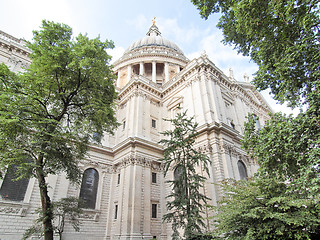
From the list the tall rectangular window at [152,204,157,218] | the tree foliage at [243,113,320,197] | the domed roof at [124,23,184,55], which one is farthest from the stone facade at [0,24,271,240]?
the domed roof at [124,23,184,55]

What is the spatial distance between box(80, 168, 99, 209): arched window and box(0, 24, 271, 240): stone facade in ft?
0.42

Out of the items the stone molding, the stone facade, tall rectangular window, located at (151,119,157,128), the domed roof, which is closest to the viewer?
the stone molding

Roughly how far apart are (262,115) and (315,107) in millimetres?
25655

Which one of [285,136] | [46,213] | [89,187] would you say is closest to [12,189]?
[89,187]

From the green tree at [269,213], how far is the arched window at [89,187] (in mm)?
14928

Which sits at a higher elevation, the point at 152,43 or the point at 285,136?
the point at 152,43

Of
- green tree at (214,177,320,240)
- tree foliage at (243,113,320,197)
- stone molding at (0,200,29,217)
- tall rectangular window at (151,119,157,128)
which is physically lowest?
green tree at (214,177,320,240)

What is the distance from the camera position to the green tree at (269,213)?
6.50 metres

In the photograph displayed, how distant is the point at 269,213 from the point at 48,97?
39.8 feet

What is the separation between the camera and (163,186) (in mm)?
19609

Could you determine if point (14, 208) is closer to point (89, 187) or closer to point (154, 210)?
point (89, 187)

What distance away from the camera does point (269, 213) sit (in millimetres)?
6664

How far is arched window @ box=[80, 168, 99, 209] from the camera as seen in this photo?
742 inches

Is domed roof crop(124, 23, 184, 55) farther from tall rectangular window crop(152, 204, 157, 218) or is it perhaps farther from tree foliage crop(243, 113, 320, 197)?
tree foliage crop(243, 113, 320, 197)
